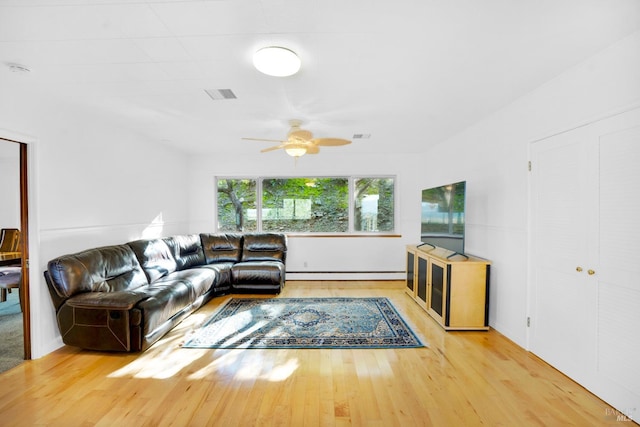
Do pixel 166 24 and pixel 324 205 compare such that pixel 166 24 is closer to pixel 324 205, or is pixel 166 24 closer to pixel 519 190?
pixel 519 190

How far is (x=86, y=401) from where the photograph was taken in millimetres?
2113

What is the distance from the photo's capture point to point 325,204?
5.90m

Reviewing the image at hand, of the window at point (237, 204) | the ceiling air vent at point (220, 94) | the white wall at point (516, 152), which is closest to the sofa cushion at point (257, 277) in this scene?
the window at point (237, 204)

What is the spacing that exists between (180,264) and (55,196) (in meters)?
1.88

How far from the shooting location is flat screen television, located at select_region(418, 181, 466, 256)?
3484 millimetres

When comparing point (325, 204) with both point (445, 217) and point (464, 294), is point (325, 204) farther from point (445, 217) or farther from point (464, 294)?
point (464, 294)

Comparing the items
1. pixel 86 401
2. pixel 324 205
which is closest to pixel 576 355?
pixel 86 401

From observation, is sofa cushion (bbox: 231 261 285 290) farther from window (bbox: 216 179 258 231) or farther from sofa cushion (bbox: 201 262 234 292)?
window (bbox: 216 179 258 231)

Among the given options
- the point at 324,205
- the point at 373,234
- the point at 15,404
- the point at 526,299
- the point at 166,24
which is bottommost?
the point at 15,404

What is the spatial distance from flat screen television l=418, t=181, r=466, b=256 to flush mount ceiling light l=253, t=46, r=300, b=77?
2.42m

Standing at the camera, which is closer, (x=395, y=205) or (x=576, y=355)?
(x=576, y=355)

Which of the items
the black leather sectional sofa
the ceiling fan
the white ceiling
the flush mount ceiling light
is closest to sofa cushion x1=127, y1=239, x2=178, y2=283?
the black leather sectional sofa

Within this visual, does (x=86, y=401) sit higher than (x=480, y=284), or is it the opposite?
(x=480, y=284)

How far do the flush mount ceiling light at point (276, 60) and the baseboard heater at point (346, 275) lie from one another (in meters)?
4.28
